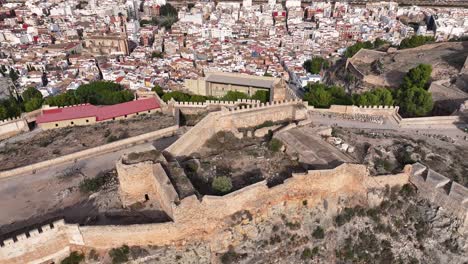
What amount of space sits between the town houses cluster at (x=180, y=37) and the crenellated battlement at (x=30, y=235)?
28.0 meters

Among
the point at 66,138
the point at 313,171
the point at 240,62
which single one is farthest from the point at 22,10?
the point at 313,171

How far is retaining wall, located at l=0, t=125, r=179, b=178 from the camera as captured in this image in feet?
72.2

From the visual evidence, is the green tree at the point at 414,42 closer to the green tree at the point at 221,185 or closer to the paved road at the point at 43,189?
the paved road at the point at 43,189

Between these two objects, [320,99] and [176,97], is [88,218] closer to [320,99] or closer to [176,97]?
[176,97]

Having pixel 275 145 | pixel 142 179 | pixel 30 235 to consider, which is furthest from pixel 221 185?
pixel 30 235

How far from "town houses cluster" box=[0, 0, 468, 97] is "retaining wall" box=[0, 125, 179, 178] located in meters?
16.6

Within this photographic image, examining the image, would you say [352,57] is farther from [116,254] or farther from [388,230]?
[116,254]

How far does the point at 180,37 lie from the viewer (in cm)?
6912

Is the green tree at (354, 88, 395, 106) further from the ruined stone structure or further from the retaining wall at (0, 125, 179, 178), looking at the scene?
the retaining wall at (0, 125, 179, 178)

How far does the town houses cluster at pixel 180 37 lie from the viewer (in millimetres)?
49312

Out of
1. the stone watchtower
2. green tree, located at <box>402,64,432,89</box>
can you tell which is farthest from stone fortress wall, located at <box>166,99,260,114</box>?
green tree, located at <box>402,64,432,89</box>

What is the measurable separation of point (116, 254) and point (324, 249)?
9.14 metres

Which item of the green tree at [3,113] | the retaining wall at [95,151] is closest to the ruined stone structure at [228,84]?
the retaining wall at [95,151]

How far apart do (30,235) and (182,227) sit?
580 cm
